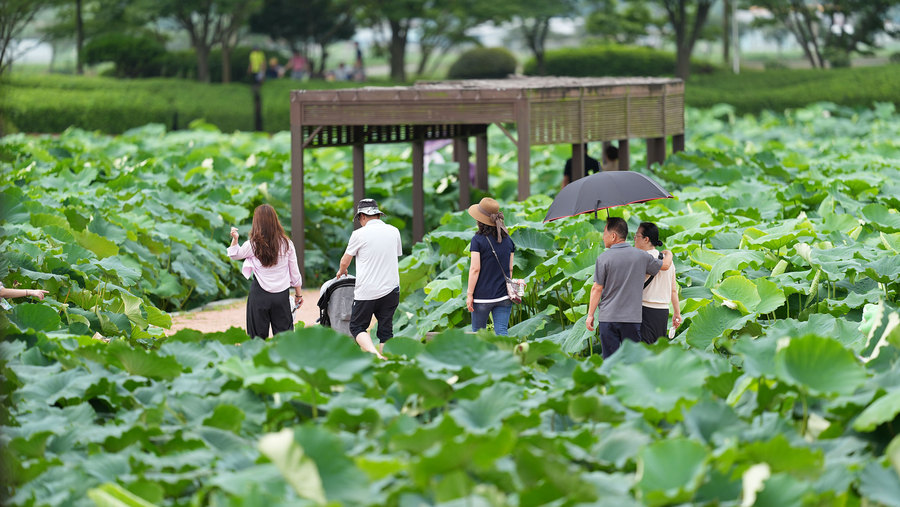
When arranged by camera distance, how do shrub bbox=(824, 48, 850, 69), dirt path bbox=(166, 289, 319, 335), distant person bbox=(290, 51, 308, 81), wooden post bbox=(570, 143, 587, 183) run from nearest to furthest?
1. dirt path bbox=(166, 289, 319, 335)
2. wooden post bbox=(570, 143, 587, 183)
3. distant person bbox=(290, 51, 308, 81)
4. shrub bbox=(824, 48, 850, 69)

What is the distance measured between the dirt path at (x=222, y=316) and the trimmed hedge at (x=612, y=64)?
94.5ft

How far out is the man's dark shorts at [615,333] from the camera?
616 cm

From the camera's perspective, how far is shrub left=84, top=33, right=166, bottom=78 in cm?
3559

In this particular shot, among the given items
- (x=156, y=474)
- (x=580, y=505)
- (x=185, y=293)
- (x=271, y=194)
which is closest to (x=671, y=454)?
(x=580, y=505)

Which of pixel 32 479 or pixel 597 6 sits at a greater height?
pixel 597 6

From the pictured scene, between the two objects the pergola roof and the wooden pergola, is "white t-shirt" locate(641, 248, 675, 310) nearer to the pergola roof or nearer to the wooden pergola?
the wooden pergola

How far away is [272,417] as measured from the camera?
429cm

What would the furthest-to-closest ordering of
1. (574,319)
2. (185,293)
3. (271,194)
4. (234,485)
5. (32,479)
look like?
(271,194) → (185,293) → (574,319) → (32,479) → (234,485)

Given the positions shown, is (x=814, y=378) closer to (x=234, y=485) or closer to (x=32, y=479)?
(x=234, y=485)

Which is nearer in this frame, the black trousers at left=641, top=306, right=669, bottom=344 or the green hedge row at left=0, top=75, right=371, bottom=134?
the black trousers at left=641, top=306, right=669, bottom=344

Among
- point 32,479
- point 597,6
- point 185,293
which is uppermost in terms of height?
point 597,6

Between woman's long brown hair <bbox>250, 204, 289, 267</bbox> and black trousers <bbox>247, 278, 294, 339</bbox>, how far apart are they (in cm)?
21

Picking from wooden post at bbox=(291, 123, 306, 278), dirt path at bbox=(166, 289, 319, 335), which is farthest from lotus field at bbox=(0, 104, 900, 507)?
wooden post at bbox=(291, 123, 306, 278)

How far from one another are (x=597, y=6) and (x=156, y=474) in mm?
43524
